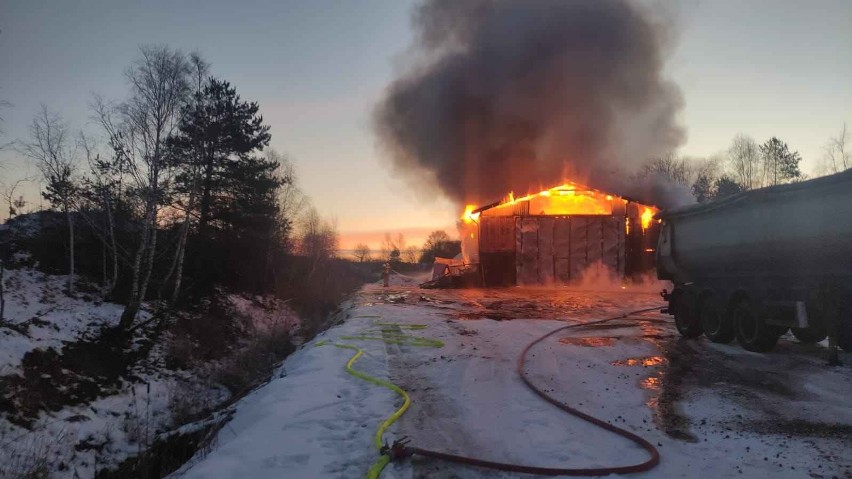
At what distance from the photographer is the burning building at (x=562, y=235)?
24000mm

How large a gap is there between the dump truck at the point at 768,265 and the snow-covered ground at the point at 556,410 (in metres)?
0.53

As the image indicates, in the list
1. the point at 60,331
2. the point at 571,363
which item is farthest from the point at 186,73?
the point at 571,363

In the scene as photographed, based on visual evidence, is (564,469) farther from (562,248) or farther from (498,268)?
(562,248)

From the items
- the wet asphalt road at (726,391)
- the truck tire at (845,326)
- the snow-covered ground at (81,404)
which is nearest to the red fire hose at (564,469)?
the wet asphalt road at (726,391)

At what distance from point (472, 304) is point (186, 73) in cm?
1198

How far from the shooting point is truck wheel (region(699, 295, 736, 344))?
9148 millimetres

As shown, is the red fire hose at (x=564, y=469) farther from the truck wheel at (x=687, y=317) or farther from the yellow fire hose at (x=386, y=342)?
the truck wheel at (x=687, y=317)

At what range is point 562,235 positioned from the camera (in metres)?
24.2

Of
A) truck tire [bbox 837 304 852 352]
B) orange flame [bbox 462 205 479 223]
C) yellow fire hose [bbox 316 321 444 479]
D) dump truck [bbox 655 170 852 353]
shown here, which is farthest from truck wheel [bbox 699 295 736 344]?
orange flame [bbox 462 205 479 223]

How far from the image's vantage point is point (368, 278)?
58031 millimetres

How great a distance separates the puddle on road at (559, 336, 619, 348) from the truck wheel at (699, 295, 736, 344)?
68.6 inches

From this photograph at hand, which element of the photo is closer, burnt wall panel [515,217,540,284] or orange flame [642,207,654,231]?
burnt wall panel [515,217,540,284]

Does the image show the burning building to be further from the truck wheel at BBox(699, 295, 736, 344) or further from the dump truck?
the truck wheel at BBox(699, 295, 736, 344)

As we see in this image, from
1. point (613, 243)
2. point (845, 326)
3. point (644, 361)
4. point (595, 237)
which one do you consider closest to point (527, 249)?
point (595, 237)
